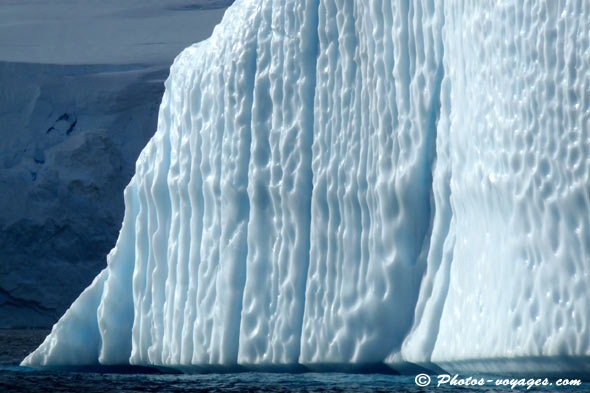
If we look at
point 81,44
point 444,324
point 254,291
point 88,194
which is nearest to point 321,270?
point 254,291

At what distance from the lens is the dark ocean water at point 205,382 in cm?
714

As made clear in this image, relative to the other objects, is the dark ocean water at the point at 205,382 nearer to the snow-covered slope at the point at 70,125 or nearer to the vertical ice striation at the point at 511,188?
the vertical ice striation at the point at 511,188

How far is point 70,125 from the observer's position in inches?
850

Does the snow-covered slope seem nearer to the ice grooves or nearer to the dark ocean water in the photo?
the dark ocean water

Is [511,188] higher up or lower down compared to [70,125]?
lower down

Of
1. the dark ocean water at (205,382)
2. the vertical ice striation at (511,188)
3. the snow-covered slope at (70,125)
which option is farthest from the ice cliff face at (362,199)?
the snow-covered slope at (70,125)

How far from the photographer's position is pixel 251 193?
8.52 meters

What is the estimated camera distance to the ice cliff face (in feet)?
19.9

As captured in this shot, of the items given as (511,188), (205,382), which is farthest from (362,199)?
(205,382)

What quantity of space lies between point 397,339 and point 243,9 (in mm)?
3257

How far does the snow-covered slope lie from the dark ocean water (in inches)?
390

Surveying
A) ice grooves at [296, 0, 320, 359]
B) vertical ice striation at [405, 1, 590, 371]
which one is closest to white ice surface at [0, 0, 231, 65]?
ice grooves at [296, 0, 320, 359]

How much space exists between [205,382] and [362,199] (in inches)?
74.5

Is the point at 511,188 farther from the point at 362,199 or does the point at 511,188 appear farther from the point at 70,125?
the point at 70,125
